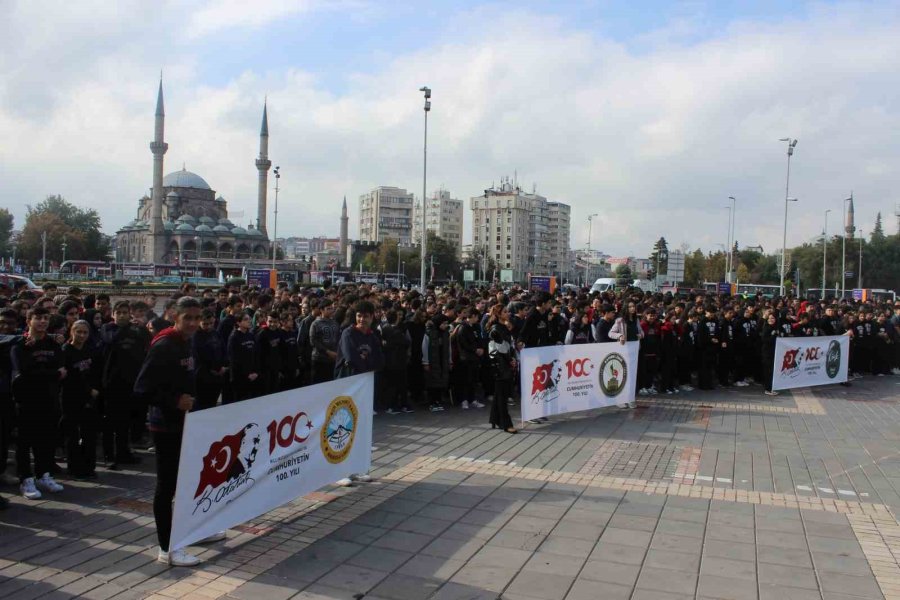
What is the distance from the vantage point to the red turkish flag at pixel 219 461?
17.4 feet

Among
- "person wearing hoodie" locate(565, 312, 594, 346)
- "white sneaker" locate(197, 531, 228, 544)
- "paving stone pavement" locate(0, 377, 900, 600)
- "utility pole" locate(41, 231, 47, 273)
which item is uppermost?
"utility pole" locate(41, 231, 47, 273)

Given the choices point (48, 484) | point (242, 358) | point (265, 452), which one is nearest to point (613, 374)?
point (242, 358)

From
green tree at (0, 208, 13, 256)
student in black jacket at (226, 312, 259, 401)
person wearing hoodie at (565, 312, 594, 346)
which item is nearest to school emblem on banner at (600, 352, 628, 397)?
person wearing hoodie at (565, 312, 594, 346)

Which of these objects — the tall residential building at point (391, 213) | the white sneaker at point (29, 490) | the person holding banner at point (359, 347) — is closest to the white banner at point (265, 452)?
the person holding banner at point (359, 347)

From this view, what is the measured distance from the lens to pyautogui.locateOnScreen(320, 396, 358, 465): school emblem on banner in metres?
6.81

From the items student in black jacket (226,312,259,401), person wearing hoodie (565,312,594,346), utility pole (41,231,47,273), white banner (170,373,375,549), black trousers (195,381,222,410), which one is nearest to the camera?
white banner (170,373,375,549)

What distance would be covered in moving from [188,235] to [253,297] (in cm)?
11280

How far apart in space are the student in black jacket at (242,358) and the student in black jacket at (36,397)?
8.15ft

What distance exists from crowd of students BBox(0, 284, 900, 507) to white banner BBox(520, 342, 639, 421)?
1.34 ft

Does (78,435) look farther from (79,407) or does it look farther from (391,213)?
(391,213)

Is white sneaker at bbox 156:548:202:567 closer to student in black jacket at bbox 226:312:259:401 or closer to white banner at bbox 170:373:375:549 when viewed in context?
white banner at bbox 170:373:375:549

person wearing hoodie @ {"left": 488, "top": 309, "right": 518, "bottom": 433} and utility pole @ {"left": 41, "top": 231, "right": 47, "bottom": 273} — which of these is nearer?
person wearing hoodie @ {"left": 488, "top": 309, "right": 518, "bottom": 433}

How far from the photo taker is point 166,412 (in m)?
5.32

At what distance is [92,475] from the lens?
24.7ft
